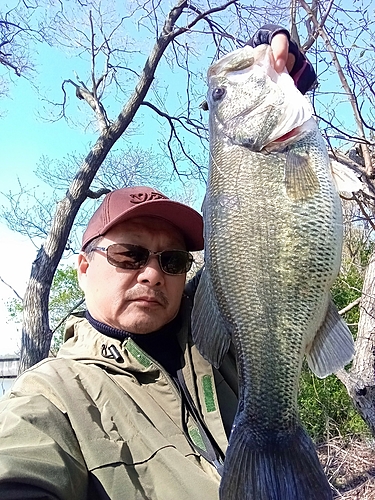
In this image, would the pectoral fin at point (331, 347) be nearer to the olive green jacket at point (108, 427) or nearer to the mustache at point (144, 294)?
the olive green jacket at point (108, 427)

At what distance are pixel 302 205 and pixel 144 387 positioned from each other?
2.65 feet

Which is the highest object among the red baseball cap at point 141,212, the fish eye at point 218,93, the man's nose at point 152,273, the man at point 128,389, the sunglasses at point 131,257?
the fish eye at point 218,93

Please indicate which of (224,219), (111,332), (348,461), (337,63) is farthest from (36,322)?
(224,219)

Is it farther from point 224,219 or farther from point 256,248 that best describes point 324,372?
point 224,219

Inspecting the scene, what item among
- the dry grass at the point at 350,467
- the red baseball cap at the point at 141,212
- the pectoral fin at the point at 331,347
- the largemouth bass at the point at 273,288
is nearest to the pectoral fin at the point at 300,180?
the largemouth bass at the point at 273,288

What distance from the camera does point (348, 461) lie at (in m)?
5.80

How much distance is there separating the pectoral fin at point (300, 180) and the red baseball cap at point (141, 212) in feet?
1.77

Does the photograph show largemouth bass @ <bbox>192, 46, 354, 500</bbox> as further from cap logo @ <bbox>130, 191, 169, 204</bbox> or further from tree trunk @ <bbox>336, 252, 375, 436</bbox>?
tree trunk @ <bbox>336, 252, 375, 436</bbox>

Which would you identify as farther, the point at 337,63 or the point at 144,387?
the point at 337,63

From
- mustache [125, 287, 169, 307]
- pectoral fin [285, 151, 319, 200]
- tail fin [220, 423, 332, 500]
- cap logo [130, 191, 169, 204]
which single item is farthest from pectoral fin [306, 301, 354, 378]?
cap logo [130, 191, 169, 204]

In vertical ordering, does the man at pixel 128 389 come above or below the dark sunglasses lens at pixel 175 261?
below

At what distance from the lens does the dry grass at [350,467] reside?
505cm

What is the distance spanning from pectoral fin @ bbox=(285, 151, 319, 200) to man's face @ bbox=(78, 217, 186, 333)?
0.63 metres

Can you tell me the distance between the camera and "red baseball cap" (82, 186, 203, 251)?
2.02 meters
